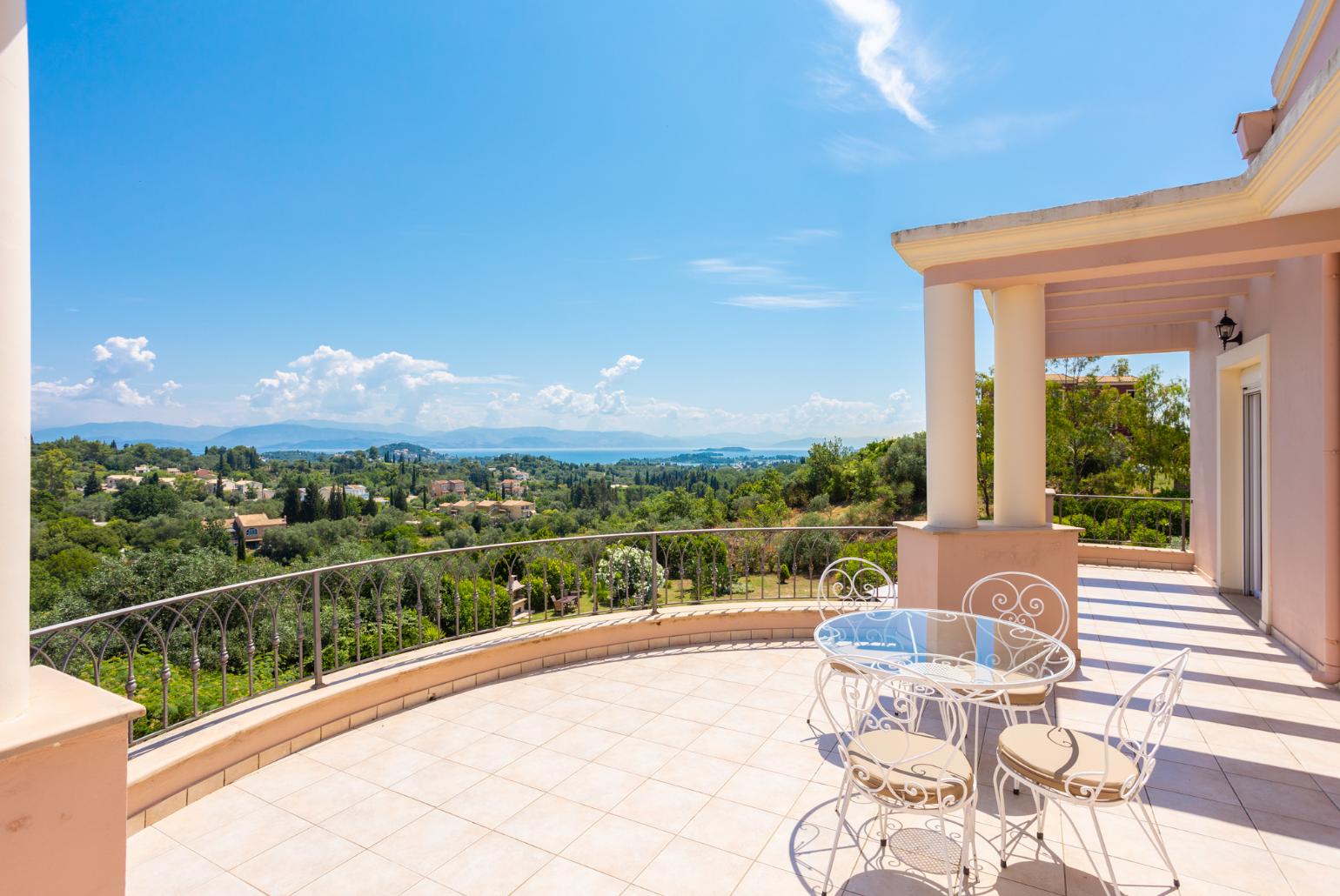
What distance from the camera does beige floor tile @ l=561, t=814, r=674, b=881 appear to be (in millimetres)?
2344

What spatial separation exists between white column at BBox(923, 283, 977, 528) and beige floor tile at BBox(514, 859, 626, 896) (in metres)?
3.16

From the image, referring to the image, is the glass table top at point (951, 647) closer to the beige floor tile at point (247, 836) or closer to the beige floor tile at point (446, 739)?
the beige floor tile at point (446, 739)

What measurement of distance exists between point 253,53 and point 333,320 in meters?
33.6

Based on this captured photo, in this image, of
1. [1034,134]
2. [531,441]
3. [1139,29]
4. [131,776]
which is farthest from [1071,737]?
[531,441]

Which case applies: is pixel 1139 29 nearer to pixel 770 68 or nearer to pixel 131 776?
pixel 770 68

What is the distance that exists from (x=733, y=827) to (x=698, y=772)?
1.58 feet

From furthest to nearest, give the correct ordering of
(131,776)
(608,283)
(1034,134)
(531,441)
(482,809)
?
(531,441) → (608,283) → (1034,134) → (482,809) → (131,776)

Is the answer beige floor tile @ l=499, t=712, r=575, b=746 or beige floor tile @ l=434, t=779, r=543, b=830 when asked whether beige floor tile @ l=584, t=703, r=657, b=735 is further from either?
beige floor tile @ l=434, t=779, r=543, b=830

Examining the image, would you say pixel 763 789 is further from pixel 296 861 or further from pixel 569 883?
pixel 296 861

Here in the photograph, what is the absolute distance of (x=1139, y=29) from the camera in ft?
21.7

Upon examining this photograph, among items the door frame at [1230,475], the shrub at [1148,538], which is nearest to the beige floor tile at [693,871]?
the door frame at [1230,475]

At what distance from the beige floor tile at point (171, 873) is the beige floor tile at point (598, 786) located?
4.36 ft

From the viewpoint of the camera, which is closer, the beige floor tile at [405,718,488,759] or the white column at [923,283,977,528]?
the beige floor tile at [405,718,488,759]

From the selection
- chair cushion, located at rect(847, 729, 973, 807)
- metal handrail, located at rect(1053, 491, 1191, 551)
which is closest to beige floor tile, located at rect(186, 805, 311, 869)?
chair cushion, located at rect(847, 729, 973, 807)
